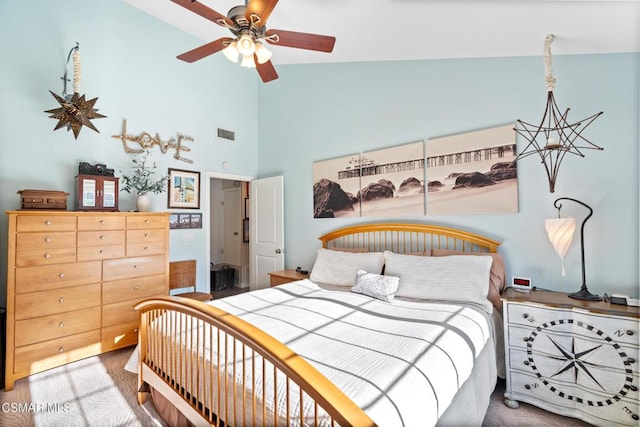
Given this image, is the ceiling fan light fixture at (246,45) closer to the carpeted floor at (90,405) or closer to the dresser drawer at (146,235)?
the dresser drawer at (146,235)

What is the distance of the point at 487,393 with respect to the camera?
1.78 meters

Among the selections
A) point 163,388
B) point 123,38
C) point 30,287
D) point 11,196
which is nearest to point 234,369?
point 163,388

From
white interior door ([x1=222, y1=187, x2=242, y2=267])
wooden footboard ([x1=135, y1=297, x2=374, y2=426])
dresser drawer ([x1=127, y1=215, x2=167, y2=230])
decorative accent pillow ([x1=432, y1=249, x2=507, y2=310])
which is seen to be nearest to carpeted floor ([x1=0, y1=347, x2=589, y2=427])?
wooden footboard ([x1=135, y1=297, x2=374, y2=426])

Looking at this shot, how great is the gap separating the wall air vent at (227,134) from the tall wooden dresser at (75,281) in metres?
1.71

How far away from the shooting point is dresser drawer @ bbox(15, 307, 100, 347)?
2.36 meters

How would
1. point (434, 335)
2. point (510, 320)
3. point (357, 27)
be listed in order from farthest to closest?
point (357, 27)
point (510, 320)
point (434, 335)

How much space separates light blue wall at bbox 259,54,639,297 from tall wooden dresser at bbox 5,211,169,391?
1.98 meters

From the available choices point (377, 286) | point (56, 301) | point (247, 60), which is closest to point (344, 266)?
point (377, 286)

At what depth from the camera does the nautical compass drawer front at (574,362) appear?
167cm

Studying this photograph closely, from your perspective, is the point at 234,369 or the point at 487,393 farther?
the point at 487,393

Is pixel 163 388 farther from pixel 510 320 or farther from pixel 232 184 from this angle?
pixel 232 184

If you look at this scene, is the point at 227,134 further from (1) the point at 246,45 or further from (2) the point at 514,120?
(2) the point at 514,120

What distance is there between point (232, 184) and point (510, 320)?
5499 millimetres

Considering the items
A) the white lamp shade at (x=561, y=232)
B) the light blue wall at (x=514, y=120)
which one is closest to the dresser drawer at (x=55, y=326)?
the light blue wall at (x=514, y=120)
